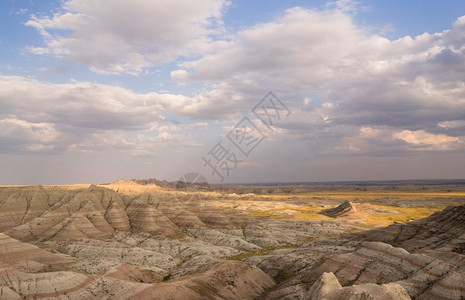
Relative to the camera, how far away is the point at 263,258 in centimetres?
7069

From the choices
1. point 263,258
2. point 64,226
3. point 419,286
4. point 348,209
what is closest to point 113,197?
point 64,226

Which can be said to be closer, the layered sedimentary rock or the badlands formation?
the layered sedimentary rock

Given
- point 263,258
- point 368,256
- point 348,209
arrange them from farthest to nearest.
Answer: point 348,209 → point 263,258 → point 368,256

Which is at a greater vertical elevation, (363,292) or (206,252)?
(363,292)

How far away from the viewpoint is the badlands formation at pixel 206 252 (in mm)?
45250

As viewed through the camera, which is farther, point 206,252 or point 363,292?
point 206,252

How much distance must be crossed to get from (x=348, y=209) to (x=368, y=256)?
355ft

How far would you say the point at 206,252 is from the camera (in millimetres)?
85562

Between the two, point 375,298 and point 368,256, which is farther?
point 368,256

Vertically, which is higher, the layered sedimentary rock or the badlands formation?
the layered sedimentary rock

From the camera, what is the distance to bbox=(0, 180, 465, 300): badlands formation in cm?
4525

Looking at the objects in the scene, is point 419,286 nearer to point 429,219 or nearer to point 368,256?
point 368,256

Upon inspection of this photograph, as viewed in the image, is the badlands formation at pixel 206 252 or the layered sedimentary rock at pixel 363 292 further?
the badlands formation at pixel 206 252

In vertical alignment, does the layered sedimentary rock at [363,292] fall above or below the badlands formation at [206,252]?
above
